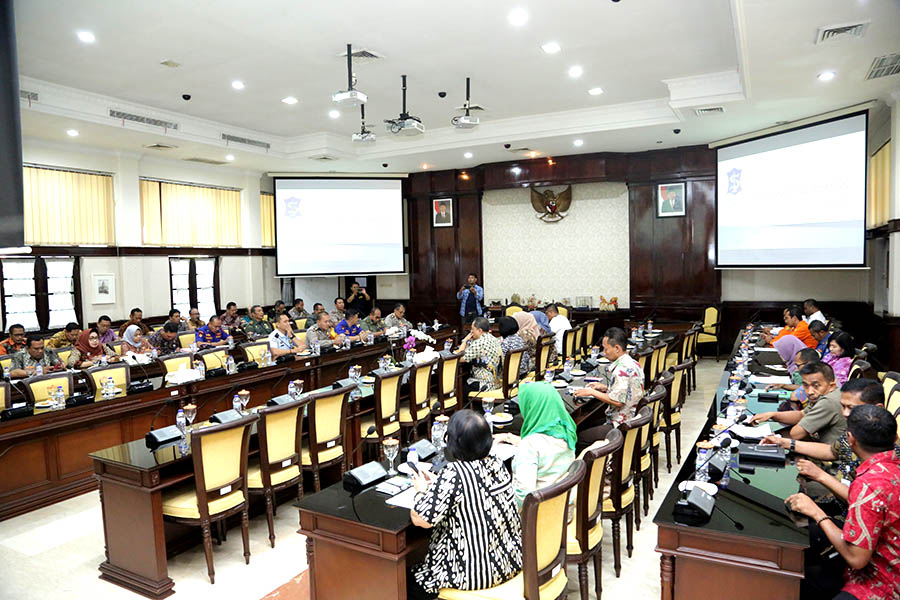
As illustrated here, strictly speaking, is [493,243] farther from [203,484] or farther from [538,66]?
[203,484]

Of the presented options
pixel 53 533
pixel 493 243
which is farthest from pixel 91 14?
pixel 493 243

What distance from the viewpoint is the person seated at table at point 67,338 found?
7.66 meters

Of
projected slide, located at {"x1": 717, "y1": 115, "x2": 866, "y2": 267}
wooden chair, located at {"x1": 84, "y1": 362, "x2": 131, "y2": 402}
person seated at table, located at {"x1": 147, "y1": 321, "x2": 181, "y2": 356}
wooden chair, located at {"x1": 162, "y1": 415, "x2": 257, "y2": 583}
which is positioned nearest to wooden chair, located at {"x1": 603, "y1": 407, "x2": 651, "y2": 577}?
wooden chair, located at {"x1": 162, "y1": 415, "x2": 257, "y2": 583}

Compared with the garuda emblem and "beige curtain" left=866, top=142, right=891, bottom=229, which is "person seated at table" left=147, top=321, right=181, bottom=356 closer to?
the garuda emblem

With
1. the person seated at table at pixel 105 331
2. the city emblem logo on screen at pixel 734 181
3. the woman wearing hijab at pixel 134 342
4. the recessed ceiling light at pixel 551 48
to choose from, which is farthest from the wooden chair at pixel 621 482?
the city emblem logo on screen at pixel 734 181

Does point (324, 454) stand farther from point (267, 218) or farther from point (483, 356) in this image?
point (267, 218)

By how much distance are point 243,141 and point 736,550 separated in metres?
9.70

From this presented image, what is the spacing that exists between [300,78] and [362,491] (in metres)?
6.04

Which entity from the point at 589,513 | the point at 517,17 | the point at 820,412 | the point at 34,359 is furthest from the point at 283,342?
the point at 820,412

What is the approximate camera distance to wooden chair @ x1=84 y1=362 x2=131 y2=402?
5.10 m

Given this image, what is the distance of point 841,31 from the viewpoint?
200 inches

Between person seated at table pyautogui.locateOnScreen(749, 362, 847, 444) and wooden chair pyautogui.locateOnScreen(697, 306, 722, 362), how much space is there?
7.15m

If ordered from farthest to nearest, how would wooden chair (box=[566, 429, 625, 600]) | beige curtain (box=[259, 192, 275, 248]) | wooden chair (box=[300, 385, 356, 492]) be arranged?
beige curtain (box=[259, 192, 275, 248])
wooden chair (box=[300, 385, 356, 492])
wooden chair (box=[566, 429, 625, 600])

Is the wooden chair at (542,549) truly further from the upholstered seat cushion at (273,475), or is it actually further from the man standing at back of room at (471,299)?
the man standing at back of room at (471,299)
